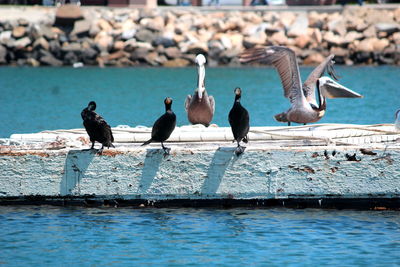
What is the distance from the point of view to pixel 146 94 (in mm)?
36906

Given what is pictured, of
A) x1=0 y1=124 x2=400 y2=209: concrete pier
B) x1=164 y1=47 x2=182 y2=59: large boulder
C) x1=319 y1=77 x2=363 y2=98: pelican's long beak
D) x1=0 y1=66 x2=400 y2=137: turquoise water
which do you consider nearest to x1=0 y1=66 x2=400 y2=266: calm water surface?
x1=0 y1=124 x2=400 y2=209: concrete pier

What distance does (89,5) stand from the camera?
186 ft

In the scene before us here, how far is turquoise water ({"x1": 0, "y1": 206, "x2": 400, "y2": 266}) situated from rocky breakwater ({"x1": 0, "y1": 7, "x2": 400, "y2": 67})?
3404cm

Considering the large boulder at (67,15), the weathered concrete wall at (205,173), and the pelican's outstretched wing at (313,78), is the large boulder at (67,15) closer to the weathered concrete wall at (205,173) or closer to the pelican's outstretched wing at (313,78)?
the pelican's outstretched wing at (313,78)

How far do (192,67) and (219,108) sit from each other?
15.3 meters

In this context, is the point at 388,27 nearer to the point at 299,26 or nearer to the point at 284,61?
the point at 299,26

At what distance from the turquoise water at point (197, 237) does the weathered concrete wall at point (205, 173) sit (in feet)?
0.75

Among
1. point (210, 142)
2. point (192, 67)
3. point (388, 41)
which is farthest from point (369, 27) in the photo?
point (210, 142)

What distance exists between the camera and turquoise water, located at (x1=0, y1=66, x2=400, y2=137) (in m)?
27.1

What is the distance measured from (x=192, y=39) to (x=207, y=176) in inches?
1401

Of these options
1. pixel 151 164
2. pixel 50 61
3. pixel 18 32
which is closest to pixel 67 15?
pixel 18 32

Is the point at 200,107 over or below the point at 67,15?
below

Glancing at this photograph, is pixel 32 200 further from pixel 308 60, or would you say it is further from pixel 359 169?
pixel 308 60

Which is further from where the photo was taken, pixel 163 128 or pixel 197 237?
pixel 163 128
